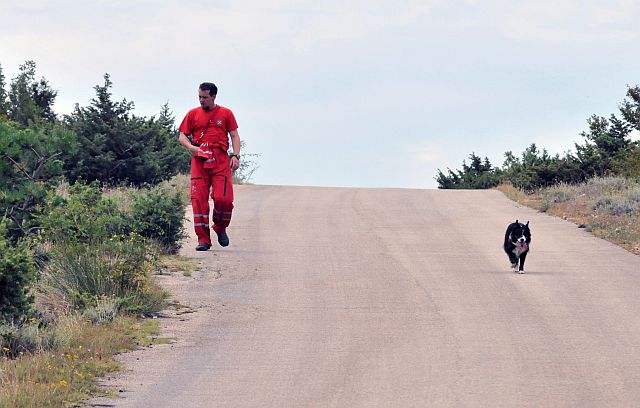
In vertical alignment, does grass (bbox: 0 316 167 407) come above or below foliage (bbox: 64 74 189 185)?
below

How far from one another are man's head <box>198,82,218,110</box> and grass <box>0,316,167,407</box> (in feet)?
15.1

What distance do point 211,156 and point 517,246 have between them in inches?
172

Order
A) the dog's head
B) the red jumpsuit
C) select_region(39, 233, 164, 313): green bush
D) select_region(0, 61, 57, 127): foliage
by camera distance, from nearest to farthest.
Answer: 1. select_region(39, 233, 164, 313): green bush
2. the red jumpsuit
3. the dog's head
4. select_region(0, 61, 57, 127): foliage

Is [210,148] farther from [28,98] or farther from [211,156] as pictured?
[28,98]

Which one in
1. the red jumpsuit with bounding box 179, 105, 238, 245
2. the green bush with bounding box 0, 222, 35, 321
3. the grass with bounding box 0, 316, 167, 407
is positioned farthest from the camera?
the red jumpsuit with bounding box 179, 105, 238, 245

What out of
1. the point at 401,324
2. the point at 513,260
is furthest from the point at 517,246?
the point at 401,324

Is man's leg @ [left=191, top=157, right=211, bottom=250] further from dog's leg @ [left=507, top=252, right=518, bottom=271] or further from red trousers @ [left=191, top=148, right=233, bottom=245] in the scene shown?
dog's leg @ [left=507, top=252, right=518, bottom=271]

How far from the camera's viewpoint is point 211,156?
1633 cm

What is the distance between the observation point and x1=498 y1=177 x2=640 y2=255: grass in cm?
2067

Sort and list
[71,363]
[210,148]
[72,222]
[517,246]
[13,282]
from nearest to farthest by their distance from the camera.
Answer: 1. [71,363]
2. [13,282]
3. [72,222]
4. [210,148]
5. [517,246]

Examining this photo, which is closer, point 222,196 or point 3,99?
point 222,196

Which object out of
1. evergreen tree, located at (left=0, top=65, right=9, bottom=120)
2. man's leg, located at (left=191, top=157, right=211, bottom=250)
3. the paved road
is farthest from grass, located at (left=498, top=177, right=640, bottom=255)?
evergreen tree, located at (left=0, top=65, right=9, bottom=120)

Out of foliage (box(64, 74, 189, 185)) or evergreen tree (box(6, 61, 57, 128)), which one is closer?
foliage (box(64, 74, 189, 185))

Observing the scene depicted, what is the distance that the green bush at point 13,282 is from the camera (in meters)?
11.5
